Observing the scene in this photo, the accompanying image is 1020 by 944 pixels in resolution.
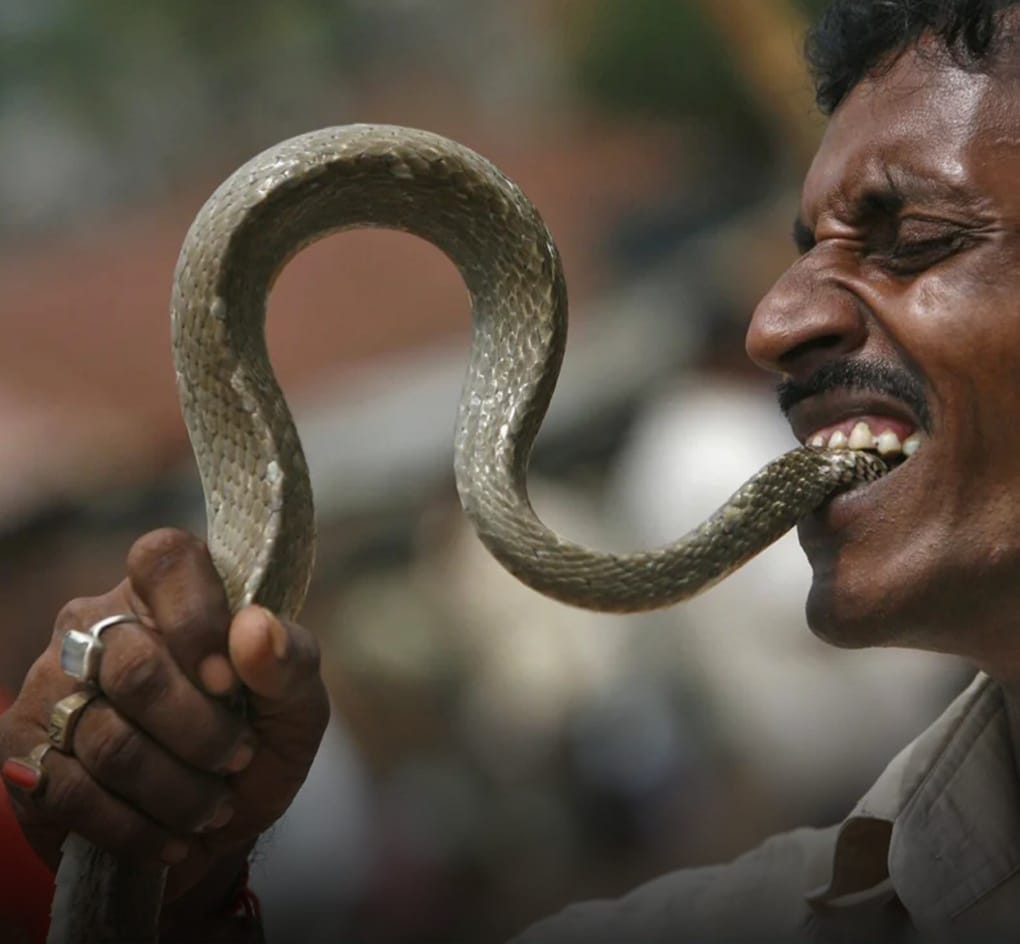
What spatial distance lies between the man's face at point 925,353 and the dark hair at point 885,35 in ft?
0.07

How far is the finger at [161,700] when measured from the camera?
34.9 inches

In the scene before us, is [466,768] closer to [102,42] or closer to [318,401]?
[318,401]

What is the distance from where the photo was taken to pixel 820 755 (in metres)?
2.47

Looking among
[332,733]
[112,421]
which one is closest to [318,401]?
A: [112,421]

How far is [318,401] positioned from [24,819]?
2020 millimetres

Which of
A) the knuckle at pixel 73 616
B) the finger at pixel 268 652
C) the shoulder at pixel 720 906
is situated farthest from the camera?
the shoulder at pixel 720 906

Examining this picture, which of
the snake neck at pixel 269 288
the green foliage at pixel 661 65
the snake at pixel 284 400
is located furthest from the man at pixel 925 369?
the green foliage at pixel 661 65

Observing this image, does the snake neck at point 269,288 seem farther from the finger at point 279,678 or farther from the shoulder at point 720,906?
the shoulder at point 720,906

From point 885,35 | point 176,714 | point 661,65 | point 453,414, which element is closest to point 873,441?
point 885,35

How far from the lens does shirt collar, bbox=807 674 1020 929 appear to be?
49.9 inches

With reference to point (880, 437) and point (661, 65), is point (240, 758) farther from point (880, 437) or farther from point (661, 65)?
point (661, 65)

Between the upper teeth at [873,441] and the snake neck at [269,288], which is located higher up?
the snake neck at [269,288]

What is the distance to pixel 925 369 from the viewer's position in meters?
1.12

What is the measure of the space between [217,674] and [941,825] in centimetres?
71
